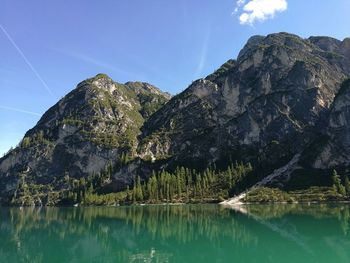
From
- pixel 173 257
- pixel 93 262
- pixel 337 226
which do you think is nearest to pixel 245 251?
pixel 173 257

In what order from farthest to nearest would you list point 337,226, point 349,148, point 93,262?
point 349,148 → point 337,226 → point 93,262

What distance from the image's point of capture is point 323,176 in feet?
608

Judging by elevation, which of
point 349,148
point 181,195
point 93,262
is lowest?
point 93,262

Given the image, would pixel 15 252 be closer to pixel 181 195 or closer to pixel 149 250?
pixel 149 250

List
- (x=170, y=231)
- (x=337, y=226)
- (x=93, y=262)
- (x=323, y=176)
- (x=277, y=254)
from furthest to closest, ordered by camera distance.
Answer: (x=323, y=176), (x=170, y=231), (x=337, y=226), (x=93, y=262), (x=277, y=254)

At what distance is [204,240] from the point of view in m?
59.1

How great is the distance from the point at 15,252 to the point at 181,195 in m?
143

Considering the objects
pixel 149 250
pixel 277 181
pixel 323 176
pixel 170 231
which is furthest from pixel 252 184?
pixel 149 250

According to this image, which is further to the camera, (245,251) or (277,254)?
(245,251)

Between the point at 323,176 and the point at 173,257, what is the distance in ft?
519

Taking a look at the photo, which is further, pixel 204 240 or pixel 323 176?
pixel 323 176

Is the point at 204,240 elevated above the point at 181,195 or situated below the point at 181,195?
below

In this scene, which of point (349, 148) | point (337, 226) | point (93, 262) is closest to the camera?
point (93, 262)

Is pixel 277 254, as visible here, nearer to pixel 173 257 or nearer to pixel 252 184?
pixel 173 257
